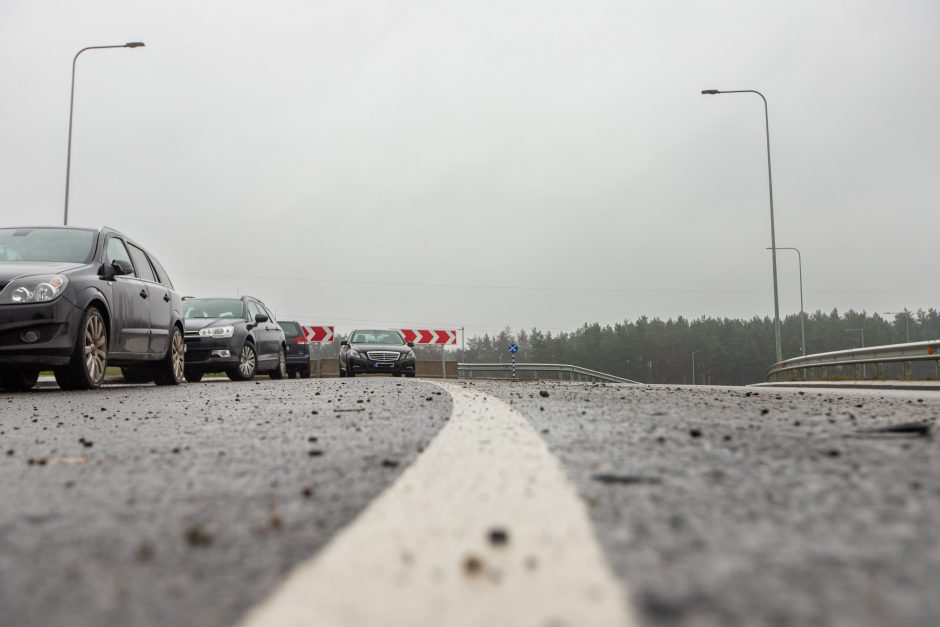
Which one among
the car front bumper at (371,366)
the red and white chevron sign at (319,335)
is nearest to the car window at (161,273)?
the car front bumper at (371,366)

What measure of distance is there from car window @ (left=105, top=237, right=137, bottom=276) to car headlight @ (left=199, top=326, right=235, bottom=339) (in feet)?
14.1

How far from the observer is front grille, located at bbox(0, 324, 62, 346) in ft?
28.3

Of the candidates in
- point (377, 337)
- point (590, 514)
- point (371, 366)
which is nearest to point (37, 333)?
point (590, 514)

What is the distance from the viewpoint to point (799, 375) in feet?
80.8

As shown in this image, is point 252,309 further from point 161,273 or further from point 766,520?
point 766,520

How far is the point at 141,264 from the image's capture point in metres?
11.6

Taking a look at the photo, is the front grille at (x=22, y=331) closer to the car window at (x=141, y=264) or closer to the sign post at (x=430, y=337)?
the car window at (x=141, y=264)

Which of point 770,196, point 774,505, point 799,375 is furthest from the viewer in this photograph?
point 770,196

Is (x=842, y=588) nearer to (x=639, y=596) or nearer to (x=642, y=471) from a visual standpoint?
(x=639, y=596)

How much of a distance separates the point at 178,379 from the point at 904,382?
43.7 feet

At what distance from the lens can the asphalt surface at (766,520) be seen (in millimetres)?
1360

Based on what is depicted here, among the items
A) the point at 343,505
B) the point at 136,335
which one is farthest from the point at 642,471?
the point at 136,335

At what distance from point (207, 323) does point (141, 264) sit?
392 cm

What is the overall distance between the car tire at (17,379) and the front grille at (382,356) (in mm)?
13828
